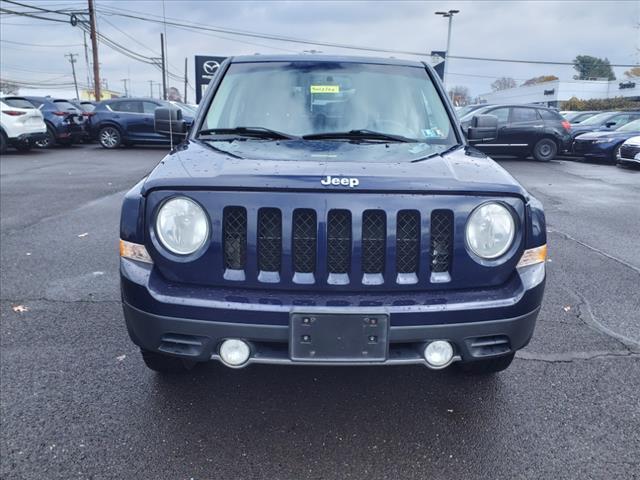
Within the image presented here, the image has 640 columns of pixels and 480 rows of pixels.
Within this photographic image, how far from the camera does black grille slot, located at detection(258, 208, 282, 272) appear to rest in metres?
2.24

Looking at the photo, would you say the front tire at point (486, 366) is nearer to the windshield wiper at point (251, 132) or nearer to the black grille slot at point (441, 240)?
the black grille slot at point (441, 240)

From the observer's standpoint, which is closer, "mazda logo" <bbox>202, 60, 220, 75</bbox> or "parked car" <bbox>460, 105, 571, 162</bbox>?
"parked car" <bbox>460, 105, 571, 162</bbox>

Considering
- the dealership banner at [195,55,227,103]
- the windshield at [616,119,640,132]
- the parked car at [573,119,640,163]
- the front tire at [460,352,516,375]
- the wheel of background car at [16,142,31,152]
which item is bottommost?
the wheel of background car at [16,142,31,152]

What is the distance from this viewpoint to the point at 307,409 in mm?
2797

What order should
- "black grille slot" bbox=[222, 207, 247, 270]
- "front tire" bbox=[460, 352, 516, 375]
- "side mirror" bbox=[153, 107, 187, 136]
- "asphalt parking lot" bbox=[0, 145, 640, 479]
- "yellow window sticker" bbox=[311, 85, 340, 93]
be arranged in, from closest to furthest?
"black grille slot" bbox=[222, 207, 247, 270] < "asphalt parking lot" bbox=[0, 145, 640, 479] < "front tire" bbox=[460, 352, 516, 375] < "yellow window sticker" bbox=[311, 85, 340, 93] < "side mirror" bbox=[153, 107, 187, 136]

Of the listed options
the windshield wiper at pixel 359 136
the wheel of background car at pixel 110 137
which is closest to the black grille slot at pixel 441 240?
the windshield wiper at pixel 359 136

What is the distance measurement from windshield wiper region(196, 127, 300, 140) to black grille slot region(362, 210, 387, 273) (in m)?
1.03

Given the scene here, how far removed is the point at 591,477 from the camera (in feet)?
7.56

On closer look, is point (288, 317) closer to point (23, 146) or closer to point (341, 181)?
point (341, 181)

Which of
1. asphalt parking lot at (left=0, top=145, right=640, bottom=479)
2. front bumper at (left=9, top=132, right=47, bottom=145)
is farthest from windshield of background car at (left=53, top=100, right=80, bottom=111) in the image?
asphalt parking lot at (left=0, top=145, right=640, bottom=479)

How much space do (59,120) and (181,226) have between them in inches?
656

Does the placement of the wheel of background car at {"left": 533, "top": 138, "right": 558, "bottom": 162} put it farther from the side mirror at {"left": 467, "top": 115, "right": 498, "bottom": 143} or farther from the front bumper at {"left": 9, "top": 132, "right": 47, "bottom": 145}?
the front bumper at {"left": 9, "top": 132, "right": 47, "bottom": 145}

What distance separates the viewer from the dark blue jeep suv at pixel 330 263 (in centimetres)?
218

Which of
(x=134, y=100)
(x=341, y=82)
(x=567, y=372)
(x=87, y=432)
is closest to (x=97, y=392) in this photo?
(x=87, y=432)
